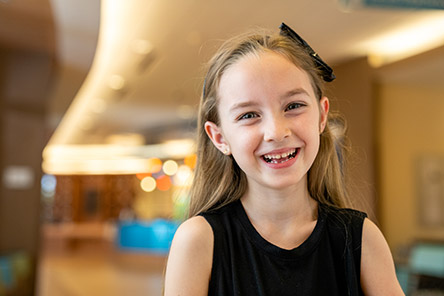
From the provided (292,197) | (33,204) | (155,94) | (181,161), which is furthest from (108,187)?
(292,197)

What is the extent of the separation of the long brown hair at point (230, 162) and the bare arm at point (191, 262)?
0.12 metres

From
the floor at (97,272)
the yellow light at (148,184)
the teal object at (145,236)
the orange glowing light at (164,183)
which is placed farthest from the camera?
the yellow light at (148,184)

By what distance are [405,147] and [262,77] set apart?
6569 millimetres

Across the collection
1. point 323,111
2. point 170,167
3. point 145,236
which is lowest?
point 145,236

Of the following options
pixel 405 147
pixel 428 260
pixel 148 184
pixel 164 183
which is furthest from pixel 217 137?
pixel 148 184

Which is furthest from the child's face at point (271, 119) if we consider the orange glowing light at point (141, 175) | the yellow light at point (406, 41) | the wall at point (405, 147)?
the orange glowing light at point (141, 175)

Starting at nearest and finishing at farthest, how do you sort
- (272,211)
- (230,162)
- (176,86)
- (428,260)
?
(272,211) < (230,162) < (428,260) < (176,86)

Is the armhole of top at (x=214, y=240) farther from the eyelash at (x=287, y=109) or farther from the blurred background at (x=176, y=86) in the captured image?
the blurred background at (x=176, y=86)

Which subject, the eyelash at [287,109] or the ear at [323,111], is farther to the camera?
the ear at [323,111]

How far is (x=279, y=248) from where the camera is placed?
0.93 m

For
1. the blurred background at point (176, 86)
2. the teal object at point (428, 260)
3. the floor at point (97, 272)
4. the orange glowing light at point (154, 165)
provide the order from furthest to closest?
the orange glowing light at point (154, 165), the floor at point (97, 272), the blurred background at point (176, 86), the teal object at point (428, 260)

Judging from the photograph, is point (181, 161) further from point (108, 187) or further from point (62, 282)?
point (62, 282)

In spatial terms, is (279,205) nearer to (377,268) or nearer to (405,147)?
(377,268)

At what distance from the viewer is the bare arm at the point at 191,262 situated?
919mm
